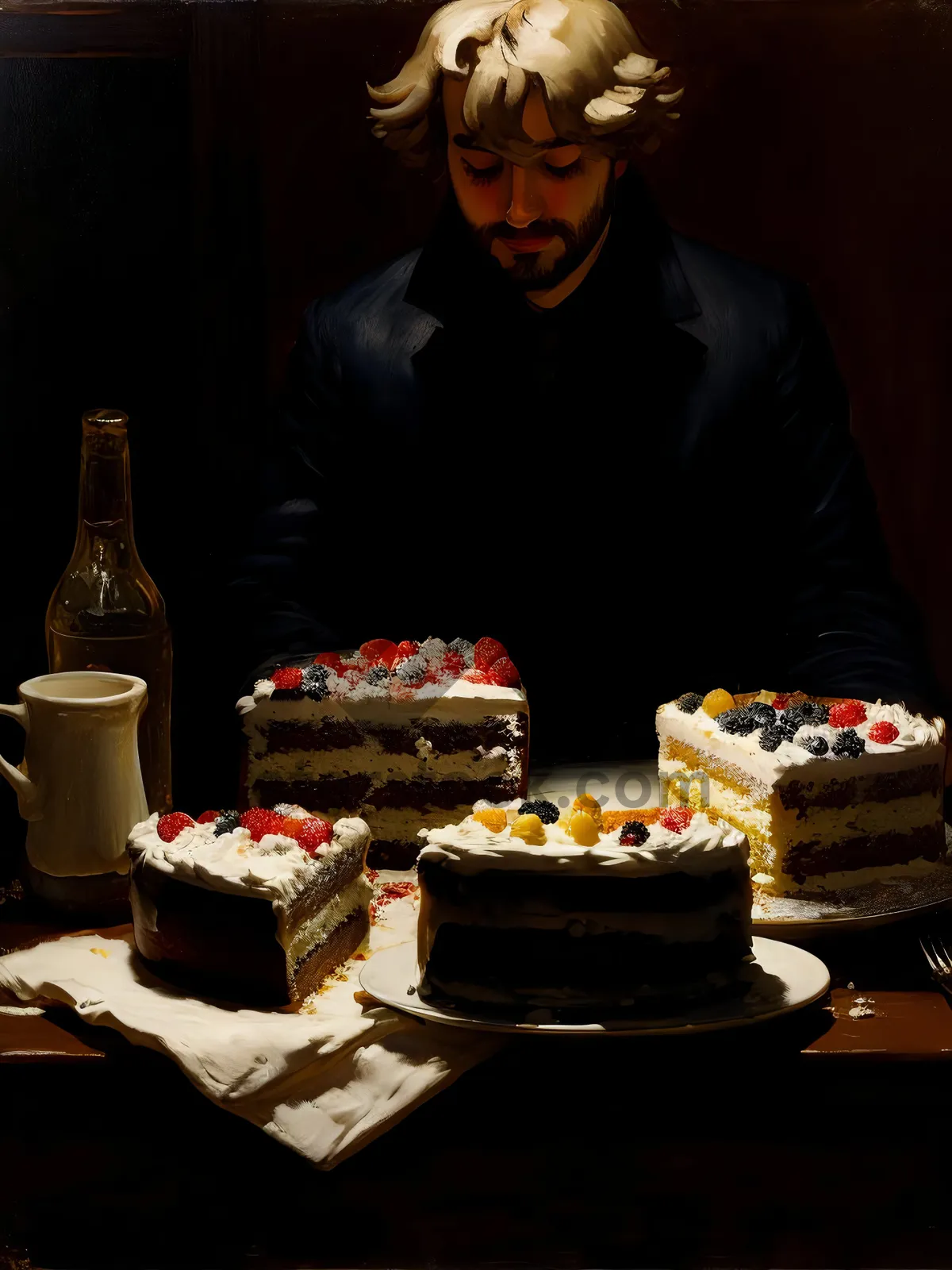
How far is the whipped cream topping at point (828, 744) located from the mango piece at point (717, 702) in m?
0.02

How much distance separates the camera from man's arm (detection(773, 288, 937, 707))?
3742 mm

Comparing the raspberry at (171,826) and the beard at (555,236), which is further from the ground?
the beard at (555,236)

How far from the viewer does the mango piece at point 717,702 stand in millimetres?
3727

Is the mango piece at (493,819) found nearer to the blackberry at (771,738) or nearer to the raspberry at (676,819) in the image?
the raspberry at (676,819)

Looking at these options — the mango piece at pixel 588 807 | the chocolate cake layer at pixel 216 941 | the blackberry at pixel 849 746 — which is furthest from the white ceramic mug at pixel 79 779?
the blackberry at pixel 849 746

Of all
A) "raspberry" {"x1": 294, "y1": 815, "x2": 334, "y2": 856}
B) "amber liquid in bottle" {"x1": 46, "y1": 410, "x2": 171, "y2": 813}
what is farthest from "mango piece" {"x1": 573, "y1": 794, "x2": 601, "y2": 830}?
"amber liquid in bottle" {"x1": 46, "y1": 410, "x2": 171, "y2": 813}

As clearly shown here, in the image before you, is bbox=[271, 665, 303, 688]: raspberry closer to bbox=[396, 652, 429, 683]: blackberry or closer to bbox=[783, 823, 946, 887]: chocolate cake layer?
bbox=[396, 652, 429, 683]: blackberry

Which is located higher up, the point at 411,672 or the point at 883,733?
the point at 411,672

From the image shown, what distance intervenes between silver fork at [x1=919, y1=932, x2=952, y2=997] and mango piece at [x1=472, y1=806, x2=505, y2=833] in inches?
36.8

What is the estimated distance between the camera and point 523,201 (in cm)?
360

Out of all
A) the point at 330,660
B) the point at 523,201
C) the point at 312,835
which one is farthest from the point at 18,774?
the point at 523,201

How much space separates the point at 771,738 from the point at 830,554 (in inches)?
21.9

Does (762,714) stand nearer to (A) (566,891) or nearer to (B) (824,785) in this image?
(B) (824,785)

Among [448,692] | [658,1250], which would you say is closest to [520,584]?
[448,692]
